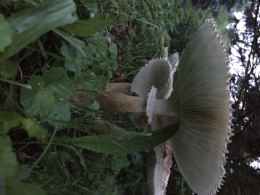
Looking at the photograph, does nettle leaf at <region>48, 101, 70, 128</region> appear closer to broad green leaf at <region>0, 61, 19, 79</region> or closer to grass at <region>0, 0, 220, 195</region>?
grass at <region>0, 0, 220, 195</region>

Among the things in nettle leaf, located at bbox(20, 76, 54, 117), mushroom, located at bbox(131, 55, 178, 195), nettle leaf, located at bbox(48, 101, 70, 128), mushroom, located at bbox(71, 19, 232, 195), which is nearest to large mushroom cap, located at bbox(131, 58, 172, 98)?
mushroom, located at bbox(131, 55, 178, 195)

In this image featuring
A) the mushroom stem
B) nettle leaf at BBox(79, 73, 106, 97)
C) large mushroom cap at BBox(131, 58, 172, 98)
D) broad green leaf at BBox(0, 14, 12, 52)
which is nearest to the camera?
broad green leaf at BBox(0, 14, 12, 52)

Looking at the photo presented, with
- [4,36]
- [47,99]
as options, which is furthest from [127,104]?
[4,36]

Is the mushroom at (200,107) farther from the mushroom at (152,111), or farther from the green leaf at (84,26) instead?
the green leaf at (84,26)

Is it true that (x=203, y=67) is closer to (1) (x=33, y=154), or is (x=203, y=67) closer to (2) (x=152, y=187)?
(2) (x=152, y=187)

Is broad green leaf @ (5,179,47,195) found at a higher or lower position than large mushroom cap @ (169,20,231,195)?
lower

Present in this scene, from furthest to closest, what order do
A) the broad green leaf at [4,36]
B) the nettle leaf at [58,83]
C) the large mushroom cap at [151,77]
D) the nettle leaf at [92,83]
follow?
the large mushroom cap at [151,77]
the nettle leaf at [92,83]
the nettle leaf at [58,83]
the broad green leaf at [4,36]

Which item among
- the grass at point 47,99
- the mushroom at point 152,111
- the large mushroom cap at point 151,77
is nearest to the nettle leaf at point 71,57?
the grass at point 47,99
